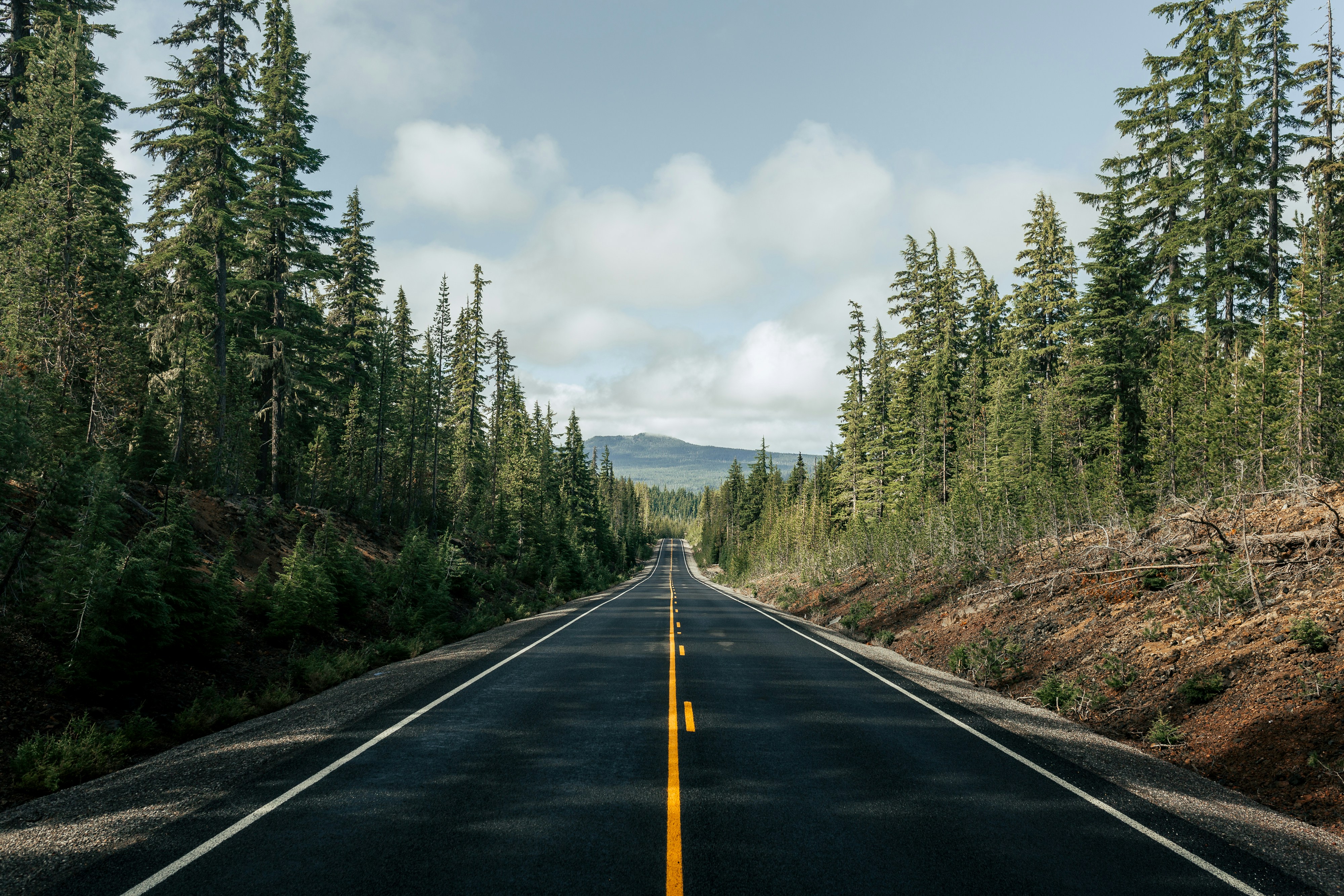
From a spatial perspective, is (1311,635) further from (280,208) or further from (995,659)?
(280,208)

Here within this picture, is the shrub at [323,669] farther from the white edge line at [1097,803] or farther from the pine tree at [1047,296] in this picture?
the pine tree at [1047,296]

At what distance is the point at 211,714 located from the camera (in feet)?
28.1

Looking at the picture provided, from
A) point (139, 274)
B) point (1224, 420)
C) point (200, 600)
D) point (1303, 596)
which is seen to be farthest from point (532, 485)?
point (1303, 596)

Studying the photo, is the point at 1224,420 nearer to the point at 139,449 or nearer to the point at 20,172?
the point at 139,449

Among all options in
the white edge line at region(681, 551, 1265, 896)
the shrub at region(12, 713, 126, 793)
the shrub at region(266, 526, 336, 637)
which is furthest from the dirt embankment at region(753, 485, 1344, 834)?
the shrub at region(266, 526, 336, 637)

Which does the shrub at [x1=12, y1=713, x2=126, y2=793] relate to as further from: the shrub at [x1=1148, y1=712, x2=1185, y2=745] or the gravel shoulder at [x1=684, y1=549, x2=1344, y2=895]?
the shrub at [x1=1148, y1=712, x2=1185, y2=745]

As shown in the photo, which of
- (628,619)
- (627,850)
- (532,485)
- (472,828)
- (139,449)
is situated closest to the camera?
(627,850)

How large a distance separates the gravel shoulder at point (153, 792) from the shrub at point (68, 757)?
0.20 meters

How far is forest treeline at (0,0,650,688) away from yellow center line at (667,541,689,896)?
758cm

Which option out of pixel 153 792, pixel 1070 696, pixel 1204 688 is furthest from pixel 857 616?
pixel 153 792

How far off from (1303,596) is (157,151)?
36.3 metres

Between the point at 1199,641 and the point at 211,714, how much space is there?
15420 millimetres

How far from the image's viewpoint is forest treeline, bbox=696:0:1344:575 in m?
17.3

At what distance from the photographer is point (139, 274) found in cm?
2772
